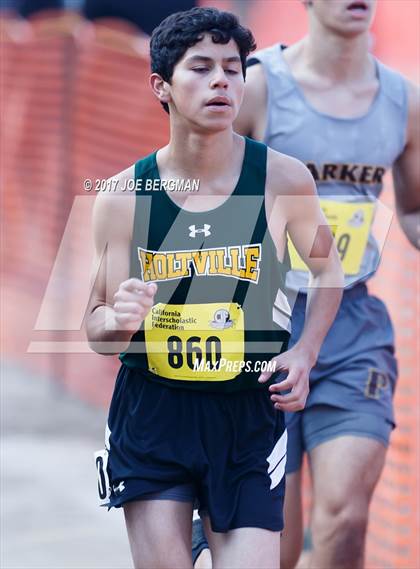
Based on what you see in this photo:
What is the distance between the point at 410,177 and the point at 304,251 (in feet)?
3.24

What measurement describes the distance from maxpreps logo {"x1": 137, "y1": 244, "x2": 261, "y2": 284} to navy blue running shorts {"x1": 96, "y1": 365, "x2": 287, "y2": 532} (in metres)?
0.31

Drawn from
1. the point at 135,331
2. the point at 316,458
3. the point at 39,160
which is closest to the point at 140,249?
the point at 135,331

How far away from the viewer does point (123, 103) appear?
808 centimetres

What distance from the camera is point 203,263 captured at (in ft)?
11.7

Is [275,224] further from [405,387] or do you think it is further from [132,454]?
[405,387]

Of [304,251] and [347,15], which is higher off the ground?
[347,15]

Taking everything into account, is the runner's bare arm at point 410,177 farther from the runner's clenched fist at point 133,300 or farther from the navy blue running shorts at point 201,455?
the runner's clenched fist at point 133,300

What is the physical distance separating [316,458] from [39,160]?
473cm

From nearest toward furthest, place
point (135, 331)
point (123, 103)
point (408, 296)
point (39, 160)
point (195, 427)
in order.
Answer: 1. point (135, 331)
2. point (195, 427)
3. point (408, 296)
4. point (123, 103)
5. point (39, 160)

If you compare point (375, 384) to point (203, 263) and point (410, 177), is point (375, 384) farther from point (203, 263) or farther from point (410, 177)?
point (203, 263)

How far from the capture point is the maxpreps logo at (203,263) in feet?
11.6

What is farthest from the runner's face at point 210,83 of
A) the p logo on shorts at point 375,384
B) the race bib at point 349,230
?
the p logo on shorts at point 375,384

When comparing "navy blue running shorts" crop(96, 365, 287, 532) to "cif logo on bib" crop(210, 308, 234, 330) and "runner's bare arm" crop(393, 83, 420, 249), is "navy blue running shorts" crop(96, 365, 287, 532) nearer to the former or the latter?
"cif logo on bib" crop(210, 308, 234, 330)

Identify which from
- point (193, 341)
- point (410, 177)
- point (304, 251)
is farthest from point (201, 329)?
point (410, 177)
